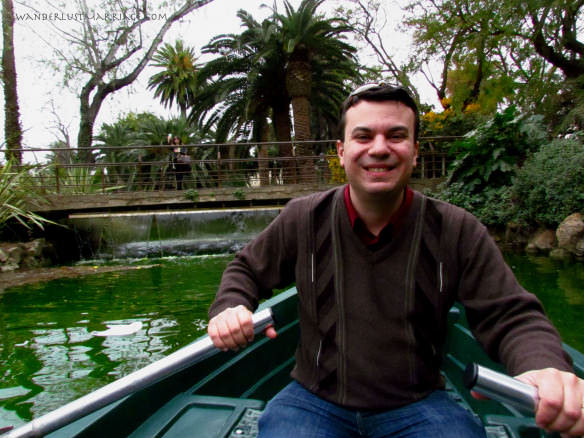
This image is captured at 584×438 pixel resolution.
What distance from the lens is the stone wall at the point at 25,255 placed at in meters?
7.61

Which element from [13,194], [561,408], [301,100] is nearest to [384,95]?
[561,408]

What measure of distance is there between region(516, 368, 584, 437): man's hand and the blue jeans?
1.18 feet

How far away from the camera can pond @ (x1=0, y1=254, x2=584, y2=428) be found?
9.97 feet

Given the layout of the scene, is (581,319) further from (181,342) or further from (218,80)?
(218,80)

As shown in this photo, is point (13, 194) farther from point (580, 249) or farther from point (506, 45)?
point (506, 45)

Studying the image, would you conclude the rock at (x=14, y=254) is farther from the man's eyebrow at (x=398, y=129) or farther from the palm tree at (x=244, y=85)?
the man's eyebrow at (x=398, y=129)

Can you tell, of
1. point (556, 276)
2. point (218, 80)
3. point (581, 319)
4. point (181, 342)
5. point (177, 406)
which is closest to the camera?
point (177, 406)

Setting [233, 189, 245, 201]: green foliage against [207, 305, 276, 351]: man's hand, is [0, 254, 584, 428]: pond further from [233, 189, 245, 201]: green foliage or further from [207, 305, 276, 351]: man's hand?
[233, 189, 245, 201]: green foliage

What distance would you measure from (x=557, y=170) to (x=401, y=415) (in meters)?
7.81

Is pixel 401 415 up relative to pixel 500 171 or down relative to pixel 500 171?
down

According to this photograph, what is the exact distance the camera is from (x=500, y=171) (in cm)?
946

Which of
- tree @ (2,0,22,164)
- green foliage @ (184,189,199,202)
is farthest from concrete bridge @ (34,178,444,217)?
tree @ (2,0,22,164)

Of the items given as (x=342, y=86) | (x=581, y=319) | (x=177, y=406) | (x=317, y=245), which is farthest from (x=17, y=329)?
(x=342, y=86)

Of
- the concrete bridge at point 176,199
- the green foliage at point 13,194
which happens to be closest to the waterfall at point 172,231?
the concrete bridge at point 176,199
